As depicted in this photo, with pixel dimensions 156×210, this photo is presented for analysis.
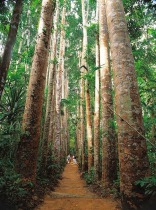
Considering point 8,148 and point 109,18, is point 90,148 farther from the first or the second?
point 109,18

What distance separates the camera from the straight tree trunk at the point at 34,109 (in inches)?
205

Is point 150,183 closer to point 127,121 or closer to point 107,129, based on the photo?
point 127,121

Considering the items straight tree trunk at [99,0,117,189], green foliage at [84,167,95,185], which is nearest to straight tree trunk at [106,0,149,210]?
straight tree trunk at [99,0,117,189]

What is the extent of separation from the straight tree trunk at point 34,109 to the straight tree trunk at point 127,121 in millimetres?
2588

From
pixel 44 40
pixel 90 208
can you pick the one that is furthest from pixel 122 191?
pixel 44 40

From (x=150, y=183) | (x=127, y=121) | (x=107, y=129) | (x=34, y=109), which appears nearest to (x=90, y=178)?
(x=107, y=129)

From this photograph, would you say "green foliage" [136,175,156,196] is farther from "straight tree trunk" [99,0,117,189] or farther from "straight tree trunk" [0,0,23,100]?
"straight tree trunk" [99,0,117,189]

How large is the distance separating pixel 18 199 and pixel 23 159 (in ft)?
3.31

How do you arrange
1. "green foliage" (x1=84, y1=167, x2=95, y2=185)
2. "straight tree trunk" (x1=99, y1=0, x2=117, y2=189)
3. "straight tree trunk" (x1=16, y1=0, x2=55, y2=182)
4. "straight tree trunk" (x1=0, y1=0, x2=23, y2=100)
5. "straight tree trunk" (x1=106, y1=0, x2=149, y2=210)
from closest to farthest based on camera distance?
"straight tree trunk" (x1=0, y1=0, x2=23, y2=100), "straight tree trunk" (x1=106, y1=0, x2=149, y2=210), "straight tree trunk" (x1=16, y1=0, x2=55, y2=182), "straight tree trunk" (x1=99, y1=0, x2=117, y2=189), "green foliage" (x1=84, y1=167, x2=95, y2=185)

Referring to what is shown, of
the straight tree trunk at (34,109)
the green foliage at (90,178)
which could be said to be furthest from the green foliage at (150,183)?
the green foliage at (90,178)

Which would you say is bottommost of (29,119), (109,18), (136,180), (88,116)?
(136,180)

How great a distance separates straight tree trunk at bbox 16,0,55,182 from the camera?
5.22m

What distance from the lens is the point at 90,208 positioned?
535 cm

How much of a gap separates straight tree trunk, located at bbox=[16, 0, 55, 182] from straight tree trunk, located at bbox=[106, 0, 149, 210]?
2588 millimetres
